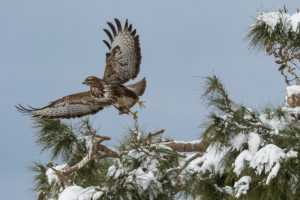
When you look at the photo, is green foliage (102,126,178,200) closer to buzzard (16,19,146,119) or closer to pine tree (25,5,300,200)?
pine tree (25,5,300,200)

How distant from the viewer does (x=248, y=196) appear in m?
2.78

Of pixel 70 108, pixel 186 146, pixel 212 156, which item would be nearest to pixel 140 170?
pixel 212 156

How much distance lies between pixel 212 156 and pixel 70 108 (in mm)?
1938

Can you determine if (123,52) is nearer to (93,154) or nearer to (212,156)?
(93,154)

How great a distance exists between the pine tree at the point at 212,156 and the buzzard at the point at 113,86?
1.25 feet

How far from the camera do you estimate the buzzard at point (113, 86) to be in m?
4.88

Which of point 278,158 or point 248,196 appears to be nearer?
point 278,158

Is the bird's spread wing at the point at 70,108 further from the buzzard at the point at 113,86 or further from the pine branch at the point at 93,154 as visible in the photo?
the pine branch at the point at 93,154

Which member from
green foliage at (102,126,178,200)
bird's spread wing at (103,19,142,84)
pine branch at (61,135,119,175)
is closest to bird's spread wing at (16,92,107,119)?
bird's spread wing at (103,19,142,84)

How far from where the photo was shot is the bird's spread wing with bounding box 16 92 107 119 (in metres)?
4.76

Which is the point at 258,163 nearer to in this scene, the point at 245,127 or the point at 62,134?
the point at 245,127

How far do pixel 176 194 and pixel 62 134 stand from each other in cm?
134

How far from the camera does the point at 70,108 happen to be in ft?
16.1

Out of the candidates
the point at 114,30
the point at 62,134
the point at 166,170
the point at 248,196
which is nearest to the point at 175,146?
the point at 166,170
